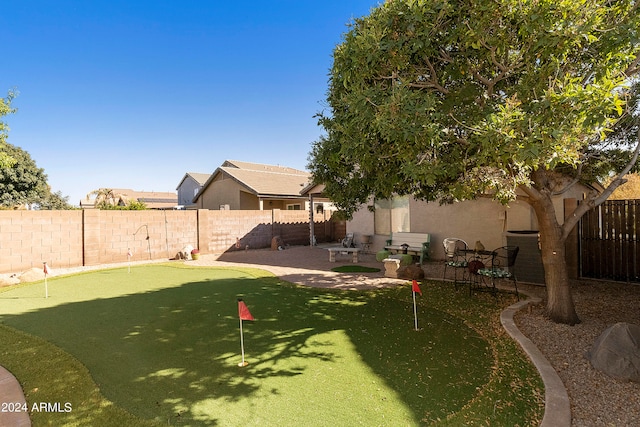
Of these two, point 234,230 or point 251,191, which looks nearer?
point 234,230

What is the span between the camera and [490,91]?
5066mm

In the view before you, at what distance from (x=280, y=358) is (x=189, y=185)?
137 ft

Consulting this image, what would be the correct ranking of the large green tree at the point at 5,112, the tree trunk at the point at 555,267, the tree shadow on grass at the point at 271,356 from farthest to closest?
1. the large green tree at the point at 5,112
2. the tree trunk at the point at 555,267
3. the tree shadow on grass at the point at 271,356

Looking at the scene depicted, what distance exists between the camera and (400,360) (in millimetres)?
4242

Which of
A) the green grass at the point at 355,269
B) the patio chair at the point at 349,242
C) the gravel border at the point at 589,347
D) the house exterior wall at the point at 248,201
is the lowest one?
the gravel border at the point at 589,347

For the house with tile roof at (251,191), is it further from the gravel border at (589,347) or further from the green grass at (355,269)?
the gravel border at (589,347)

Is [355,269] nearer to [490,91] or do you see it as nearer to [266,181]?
[490,91]

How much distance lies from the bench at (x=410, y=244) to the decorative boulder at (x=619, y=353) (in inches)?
309

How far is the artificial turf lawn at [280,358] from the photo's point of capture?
315 cm

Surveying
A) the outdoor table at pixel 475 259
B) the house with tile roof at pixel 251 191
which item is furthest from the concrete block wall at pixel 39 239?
the outdoor table at pixel 475 259

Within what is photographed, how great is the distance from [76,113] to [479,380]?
22374 mm

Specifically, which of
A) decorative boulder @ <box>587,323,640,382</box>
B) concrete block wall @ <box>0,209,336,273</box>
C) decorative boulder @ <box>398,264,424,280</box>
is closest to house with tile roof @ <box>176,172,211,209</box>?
concrete block wall @ <box>0,209,336,273</box>

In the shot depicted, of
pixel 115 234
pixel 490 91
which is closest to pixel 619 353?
pixel 490 91

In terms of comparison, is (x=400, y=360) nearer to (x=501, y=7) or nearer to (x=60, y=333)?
(x=501, y=7)
